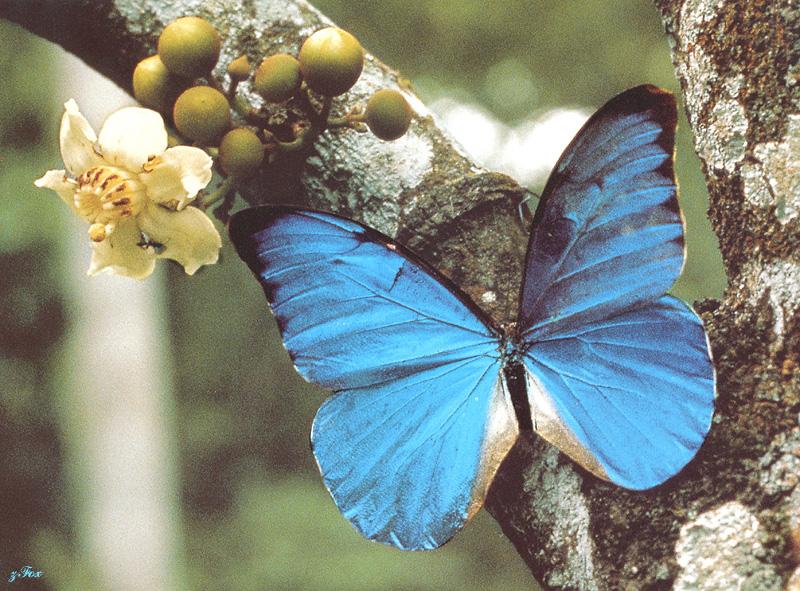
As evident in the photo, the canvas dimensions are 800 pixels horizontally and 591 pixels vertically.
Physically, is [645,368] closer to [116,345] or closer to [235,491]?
[116,345]

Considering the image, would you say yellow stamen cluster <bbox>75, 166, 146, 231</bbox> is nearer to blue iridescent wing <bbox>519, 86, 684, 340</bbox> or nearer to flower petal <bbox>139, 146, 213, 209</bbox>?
flower petal <bbox>139, 146, 213, 209</bbox>

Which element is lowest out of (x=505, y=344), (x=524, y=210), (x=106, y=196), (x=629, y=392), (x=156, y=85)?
(x=629, y=392)

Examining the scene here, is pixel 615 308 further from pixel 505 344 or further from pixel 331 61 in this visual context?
pixel 331 61

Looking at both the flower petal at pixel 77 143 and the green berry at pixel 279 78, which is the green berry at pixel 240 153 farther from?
the flower petal at pixel 77 143

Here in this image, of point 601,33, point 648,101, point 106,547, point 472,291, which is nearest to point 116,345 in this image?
point 106,547

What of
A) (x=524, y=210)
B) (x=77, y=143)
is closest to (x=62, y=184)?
(x=77, y=143)

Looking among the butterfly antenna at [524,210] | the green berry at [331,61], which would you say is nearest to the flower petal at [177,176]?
the green berry at [331,61]
